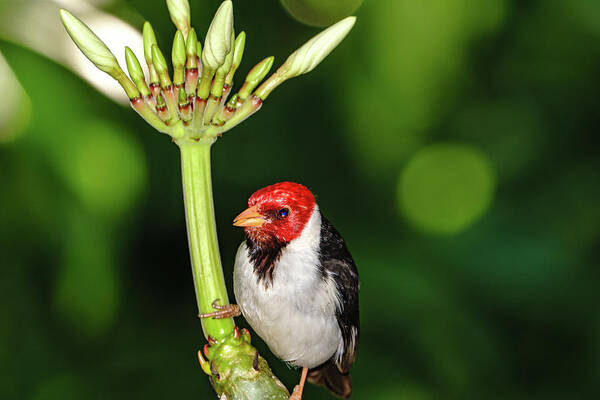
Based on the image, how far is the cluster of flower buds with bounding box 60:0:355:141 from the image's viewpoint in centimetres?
49

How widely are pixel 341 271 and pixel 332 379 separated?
252mm

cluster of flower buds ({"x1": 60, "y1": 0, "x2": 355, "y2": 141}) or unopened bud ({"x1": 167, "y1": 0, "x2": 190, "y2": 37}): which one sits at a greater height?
unopened bud ({"x1": 167, "y1": 0, "x2": 190, "y2": 37})

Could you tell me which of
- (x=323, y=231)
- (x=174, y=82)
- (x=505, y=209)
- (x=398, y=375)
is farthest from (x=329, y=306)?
(x=505, y=209)

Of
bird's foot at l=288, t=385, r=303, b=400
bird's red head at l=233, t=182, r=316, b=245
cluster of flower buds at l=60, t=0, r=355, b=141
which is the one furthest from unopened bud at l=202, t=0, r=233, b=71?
bird's foot at l=288, t=385, r=303, b=400

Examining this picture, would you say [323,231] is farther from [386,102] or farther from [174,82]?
[386,102]

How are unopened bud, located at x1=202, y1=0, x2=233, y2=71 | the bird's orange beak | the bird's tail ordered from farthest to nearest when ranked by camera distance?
the bird's tail, the bird's orange beak, unopened bud, located at x1=202, y1=0, x2=233, y2=71

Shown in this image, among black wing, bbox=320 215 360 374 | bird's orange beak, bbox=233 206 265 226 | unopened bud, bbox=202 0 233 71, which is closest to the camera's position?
unopened bud, bbox=202 0 233 71

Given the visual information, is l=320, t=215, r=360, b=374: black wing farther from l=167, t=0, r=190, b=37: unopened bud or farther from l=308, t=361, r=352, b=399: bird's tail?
l=167, t=0, r=190, b=37: unopened bud

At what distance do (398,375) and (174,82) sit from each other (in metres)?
1.21

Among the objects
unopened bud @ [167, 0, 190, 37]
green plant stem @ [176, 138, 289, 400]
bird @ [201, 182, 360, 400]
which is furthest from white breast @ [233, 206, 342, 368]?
unopened bud @ [167, 0, 190, 37]

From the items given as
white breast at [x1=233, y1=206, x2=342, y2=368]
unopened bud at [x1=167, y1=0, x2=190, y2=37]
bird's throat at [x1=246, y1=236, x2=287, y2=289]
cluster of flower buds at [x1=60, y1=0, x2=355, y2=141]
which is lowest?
white breast at [x1=233, y1=206, x2=342, y2=368]

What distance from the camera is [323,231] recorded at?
2.53 ft

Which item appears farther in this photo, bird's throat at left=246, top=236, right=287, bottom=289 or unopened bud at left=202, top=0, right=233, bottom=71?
bird's throat at left=246, top=236, right=287, bottom=289

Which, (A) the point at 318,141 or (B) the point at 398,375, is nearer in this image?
(B) the point at 398,375
